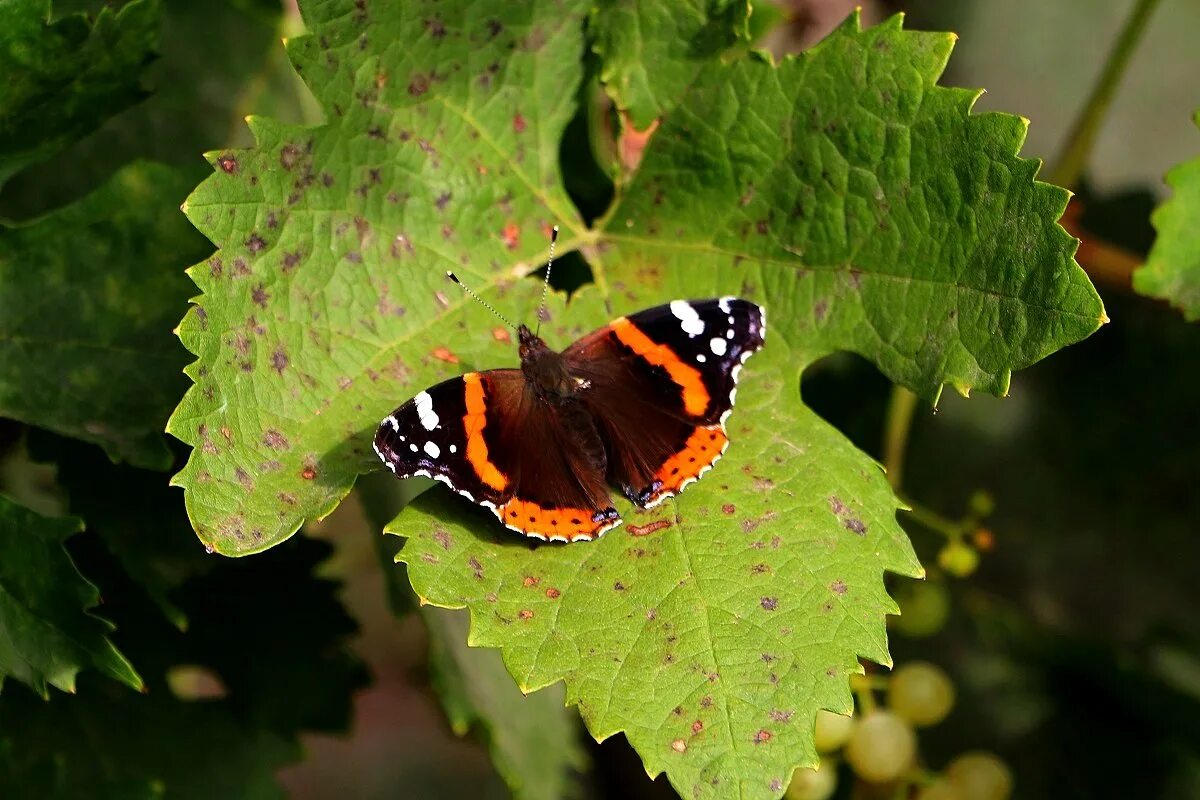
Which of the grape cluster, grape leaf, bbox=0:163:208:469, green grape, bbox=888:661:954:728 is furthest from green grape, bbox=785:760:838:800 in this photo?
grape leaf, bbox=0:163:208:469

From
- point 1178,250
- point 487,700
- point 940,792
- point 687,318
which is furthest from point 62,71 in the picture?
point 940,792

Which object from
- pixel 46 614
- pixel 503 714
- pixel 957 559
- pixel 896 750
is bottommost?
pixel 503 714

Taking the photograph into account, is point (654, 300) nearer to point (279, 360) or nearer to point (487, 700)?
point (279, 360)

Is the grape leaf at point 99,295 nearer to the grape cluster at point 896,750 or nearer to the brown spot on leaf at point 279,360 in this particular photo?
the brown spot on leaf at point 279,360

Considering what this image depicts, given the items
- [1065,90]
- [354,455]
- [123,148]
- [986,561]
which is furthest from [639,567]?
[1065,90]

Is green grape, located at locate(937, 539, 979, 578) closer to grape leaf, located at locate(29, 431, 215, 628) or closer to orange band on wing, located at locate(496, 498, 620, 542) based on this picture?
orange band on wing, located at locate(496, 498, 620, 542)

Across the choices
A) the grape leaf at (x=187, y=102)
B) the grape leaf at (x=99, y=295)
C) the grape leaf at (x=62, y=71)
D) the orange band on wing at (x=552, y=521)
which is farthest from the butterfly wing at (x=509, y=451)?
the grape leaf at (x=187, y=102)
